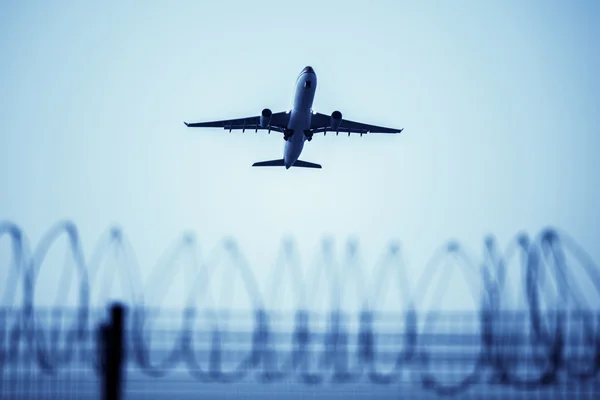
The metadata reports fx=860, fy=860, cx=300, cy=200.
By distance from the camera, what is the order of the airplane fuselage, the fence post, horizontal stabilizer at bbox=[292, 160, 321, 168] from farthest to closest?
horizontal stabilizer at bbox=[292, 160, 321, 168], the airplane fuselage, the fence post

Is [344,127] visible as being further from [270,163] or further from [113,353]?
[113,353]

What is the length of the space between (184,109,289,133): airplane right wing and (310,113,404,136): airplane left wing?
3.02 metres

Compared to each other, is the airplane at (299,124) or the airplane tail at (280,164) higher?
the airplane at (299,124)

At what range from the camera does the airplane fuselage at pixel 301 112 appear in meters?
72.0

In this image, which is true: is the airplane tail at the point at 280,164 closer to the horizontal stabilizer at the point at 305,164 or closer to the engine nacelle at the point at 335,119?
the horizontal stabilizer at the point at 305,164

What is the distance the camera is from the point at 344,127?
83.8 metres

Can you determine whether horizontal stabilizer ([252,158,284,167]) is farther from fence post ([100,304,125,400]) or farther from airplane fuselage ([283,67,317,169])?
fence post ([100,304,125,400])

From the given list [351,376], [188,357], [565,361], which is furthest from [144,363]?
[565,361]

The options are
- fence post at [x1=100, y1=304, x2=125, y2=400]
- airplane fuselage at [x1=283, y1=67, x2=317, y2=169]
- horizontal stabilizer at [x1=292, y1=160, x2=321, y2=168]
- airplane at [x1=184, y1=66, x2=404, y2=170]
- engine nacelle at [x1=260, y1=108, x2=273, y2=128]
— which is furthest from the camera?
horizontal stabilizer at [x1=292, y1=160, x2=321, y2=168]

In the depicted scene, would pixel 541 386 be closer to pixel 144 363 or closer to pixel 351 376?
pixel 351 376

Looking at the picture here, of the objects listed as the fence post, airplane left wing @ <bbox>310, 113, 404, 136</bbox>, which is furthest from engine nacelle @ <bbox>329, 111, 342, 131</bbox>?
the fence post

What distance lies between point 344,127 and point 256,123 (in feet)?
28.1

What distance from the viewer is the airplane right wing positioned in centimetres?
7691

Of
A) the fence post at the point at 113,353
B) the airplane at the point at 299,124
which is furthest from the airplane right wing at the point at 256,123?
the fence post at the point at 113,353
